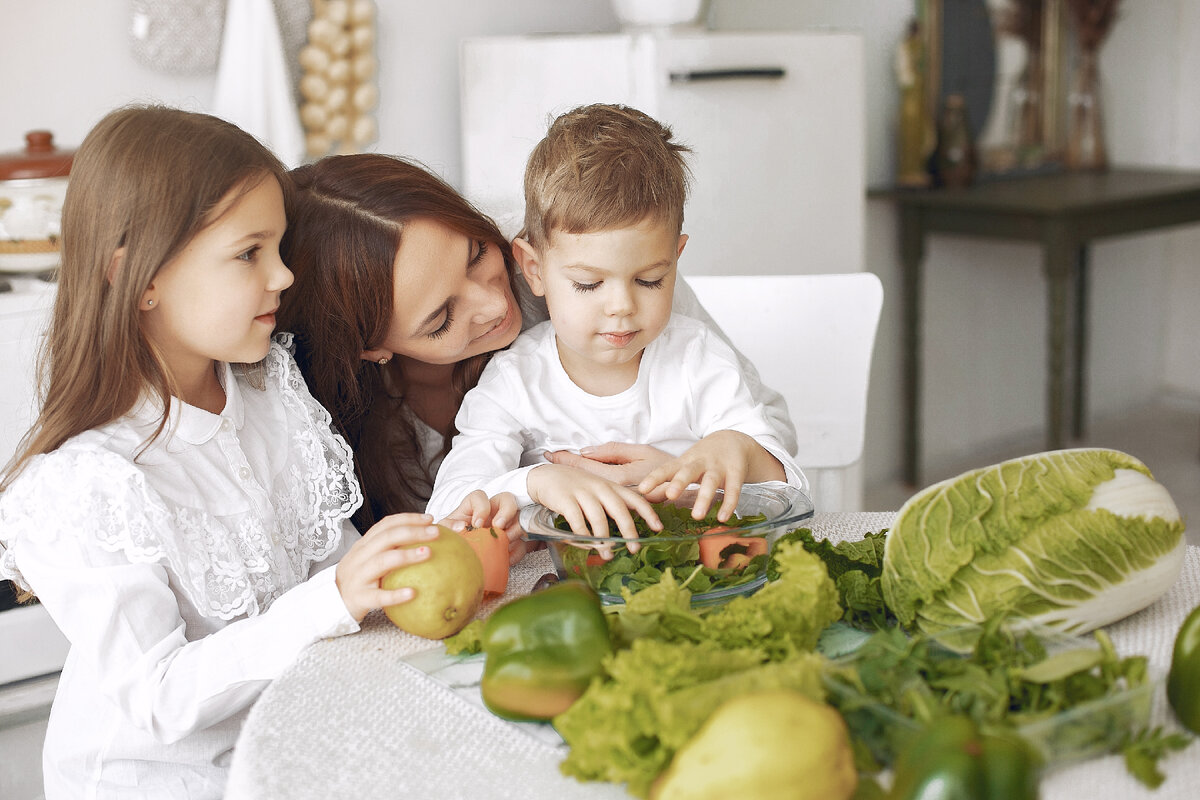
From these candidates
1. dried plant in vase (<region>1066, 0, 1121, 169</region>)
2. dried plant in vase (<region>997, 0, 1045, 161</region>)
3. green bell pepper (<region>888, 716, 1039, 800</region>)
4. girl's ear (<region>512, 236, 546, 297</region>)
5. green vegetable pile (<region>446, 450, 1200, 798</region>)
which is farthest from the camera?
dried plant in vase (<region>1066, 0, 1121, 169</region>)

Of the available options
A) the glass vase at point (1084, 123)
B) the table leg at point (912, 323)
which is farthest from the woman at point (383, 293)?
the glass vase at point (1084, 123)

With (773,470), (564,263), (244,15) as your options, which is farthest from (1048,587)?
(244,15)

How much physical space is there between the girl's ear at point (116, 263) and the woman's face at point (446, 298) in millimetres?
353

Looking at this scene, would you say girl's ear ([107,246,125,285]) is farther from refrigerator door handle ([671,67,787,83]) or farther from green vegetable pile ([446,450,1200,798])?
refrigerator door handle ([671,67,787,83])

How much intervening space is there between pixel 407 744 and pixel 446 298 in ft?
2.35

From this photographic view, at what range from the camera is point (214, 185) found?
3.71 ft

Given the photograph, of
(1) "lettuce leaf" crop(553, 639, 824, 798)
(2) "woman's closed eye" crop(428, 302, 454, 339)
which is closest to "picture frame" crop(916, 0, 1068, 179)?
(2) "woman's closed eye" crop(428, 302, 454, 339)

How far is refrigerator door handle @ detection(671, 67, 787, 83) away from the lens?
8.68ft

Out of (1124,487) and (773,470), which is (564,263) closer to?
(773,470)

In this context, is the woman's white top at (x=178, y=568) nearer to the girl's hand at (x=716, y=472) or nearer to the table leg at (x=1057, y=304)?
the girl's hand at (x=716, y=472)

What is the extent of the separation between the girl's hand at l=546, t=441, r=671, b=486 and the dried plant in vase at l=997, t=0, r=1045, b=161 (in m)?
3.17

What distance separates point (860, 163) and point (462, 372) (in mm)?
1720

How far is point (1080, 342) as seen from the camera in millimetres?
4410

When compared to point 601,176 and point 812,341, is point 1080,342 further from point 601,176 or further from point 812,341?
point 601,176
